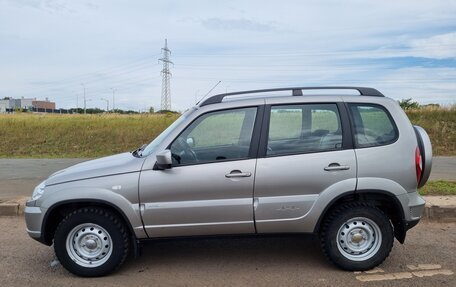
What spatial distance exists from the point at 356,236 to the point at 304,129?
1212 mm

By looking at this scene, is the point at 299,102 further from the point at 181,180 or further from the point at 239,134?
the point at 181,180

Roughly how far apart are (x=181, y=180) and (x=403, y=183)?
2.21m

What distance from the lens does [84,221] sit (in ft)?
15.5

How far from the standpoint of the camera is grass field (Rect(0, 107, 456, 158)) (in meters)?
19.3

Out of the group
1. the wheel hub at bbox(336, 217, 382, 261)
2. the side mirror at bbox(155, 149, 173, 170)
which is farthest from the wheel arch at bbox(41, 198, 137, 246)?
the wheel hub at bbox(336, 217, 382, 261)

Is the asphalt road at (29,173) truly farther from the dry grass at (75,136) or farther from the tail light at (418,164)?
the tail light at (418,164)

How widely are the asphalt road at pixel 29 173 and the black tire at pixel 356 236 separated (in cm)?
584

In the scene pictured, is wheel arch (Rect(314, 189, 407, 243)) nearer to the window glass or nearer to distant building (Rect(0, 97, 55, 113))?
the window glass

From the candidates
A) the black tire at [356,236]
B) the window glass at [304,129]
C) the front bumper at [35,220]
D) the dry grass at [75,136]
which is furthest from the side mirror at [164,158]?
the dry grass at [75,136]

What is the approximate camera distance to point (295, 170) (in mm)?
4656

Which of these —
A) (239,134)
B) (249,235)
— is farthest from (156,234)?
(239,134)

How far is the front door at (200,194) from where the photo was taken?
463cm

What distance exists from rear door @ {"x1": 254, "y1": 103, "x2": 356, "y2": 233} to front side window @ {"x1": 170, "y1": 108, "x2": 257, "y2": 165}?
0.21 meters

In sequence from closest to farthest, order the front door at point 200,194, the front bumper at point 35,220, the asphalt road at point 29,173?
the front door at point 200,194 < the front bumper at point 35,220 < the asphalt road at point 29,173
